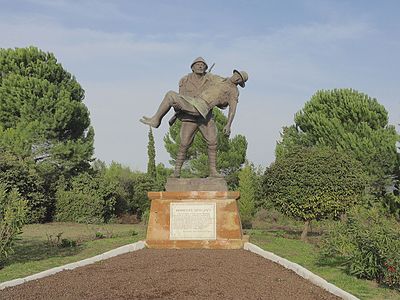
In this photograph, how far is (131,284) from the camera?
21.6 feet

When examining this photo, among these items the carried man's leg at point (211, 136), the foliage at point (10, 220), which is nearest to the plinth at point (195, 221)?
the carried man's leg at point (211, 136)

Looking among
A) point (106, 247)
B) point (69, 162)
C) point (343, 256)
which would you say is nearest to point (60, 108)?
point (69, 162)

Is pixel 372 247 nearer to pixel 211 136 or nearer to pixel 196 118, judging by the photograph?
pixel 211 136

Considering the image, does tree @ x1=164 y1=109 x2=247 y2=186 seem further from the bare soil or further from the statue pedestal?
the bare soil

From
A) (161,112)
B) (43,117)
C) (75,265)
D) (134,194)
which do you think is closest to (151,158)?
(134,194)

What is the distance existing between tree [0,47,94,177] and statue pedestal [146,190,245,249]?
60.3ft

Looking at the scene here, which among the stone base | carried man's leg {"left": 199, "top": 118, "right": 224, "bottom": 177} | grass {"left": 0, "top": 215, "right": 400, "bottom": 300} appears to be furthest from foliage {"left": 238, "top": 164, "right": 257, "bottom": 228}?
the stone base

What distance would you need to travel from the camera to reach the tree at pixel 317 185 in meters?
14.2

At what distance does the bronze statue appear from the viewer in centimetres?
1084

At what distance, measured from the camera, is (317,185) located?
14203mm

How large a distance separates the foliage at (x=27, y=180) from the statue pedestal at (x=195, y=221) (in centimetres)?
1458

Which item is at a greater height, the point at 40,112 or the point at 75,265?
the point at 40,112

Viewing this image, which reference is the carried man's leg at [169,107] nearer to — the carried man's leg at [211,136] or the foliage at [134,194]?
the carried man's leg at [211,136]

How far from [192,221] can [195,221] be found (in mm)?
63
